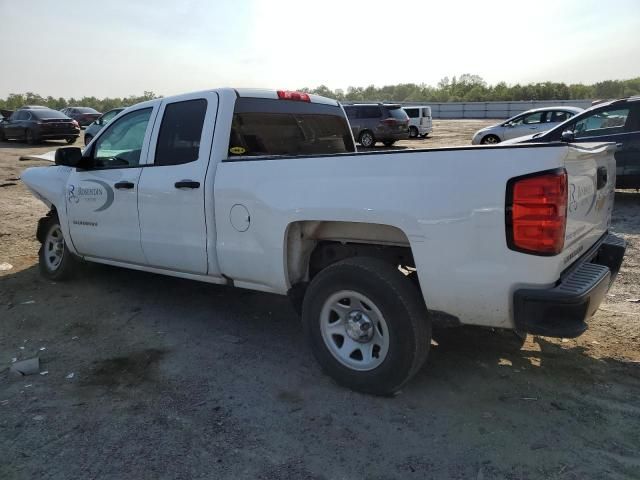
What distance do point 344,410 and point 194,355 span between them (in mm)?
1388

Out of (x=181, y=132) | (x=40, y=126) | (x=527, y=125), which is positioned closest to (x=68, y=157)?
(x=181, y=132)

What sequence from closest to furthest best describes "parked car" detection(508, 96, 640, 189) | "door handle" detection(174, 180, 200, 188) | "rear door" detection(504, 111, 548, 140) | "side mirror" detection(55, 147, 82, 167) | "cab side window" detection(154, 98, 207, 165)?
"door handle" detection(174, 180, 200, 188) < "cab side window" detection(154, 98, 207, 165) < "side mirror" detection(55, 147, 82, 167) < "parked car" detection(508, 96, 640, 189) < "rear door" detection(504, 111, 548, 140)

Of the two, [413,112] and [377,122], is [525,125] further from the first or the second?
[413,112]

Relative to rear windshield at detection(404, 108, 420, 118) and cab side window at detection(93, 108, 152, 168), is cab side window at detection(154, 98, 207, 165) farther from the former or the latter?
rear windshield at detection(404, 108, 420, 118)

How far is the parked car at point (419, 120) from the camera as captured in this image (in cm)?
2547

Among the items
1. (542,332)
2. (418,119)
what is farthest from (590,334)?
(418,119)

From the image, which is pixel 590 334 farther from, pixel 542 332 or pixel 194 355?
pixel 194 355

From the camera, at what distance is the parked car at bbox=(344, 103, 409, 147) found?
21.3 m

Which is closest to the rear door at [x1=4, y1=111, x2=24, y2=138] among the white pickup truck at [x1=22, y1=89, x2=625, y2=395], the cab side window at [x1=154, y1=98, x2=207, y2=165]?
the white pickup truck at [x1=22, y1=89, x2=625, y2=395]

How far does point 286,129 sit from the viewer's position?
454 centimetres

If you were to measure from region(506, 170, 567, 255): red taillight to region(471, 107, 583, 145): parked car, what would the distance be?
15.7 metres

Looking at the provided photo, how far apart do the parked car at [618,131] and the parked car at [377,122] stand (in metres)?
12.1

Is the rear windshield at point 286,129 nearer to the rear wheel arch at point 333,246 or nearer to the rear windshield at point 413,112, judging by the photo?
the rear wheel arch at point 333,246

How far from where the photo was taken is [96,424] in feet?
10.0
